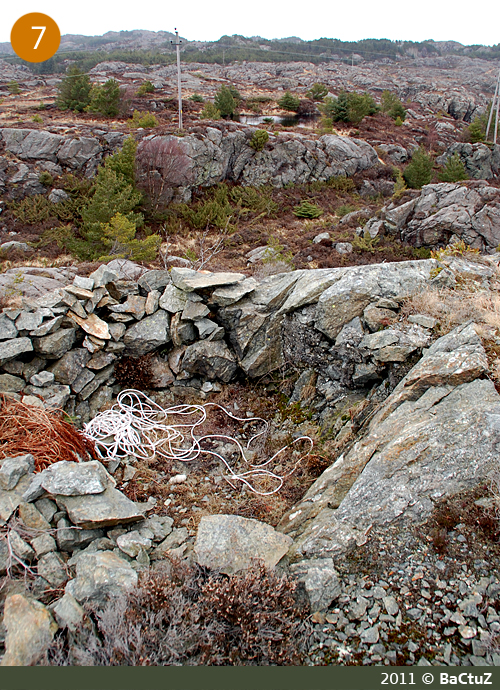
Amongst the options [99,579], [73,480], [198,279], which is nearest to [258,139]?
[198,279]

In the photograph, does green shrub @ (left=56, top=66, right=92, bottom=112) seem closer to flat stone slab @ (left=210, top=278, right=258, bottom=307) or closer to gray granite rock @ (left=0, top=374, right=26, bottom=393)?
flat stone slab @ (left=210, top=278, right=258, bottom=307)

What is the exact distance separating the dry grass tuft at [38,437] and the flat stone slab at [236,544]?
7.06ft

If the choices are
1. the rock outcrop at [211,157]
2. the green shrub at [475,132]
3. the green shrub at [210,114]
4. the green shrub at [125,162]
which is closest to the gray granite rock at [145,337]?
the green shrub at [125,162]

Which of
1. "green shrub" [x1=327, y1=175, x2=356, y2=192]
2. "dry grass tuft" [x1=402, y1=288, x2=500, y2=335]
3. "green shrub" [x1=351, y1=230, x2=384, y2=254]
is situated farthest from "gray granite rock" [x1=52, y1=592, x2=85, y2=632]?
"green shrub" [x1=327, y1=175, x2=356, y2=192]

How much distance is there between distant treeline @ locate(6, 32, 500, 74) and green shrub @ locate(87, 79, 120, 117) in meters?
42.1

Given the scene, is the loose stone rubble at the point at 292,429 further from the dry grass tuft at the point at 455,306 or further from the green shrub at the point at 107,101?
the green shrub at the point at 107,101

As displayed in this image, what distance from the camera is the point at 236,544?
3.33 m

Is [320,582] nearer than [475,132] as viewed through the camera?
Yes

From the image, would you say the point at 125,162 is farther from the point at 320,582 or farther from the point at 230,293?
the point at 320,582

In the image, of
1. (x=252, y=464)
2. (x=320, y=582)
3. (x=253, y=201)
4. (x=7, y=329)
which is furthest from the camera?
(x=253, y=201)

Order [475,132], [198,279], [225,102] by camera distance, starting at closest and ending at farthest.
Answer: [198,279] → [225,102] → [475,132]

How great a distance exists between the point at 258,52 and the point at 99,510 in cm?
11002

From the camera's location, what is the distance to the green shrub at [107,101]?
28256mm

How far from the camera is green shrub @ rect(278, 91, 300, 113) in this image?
125ft
